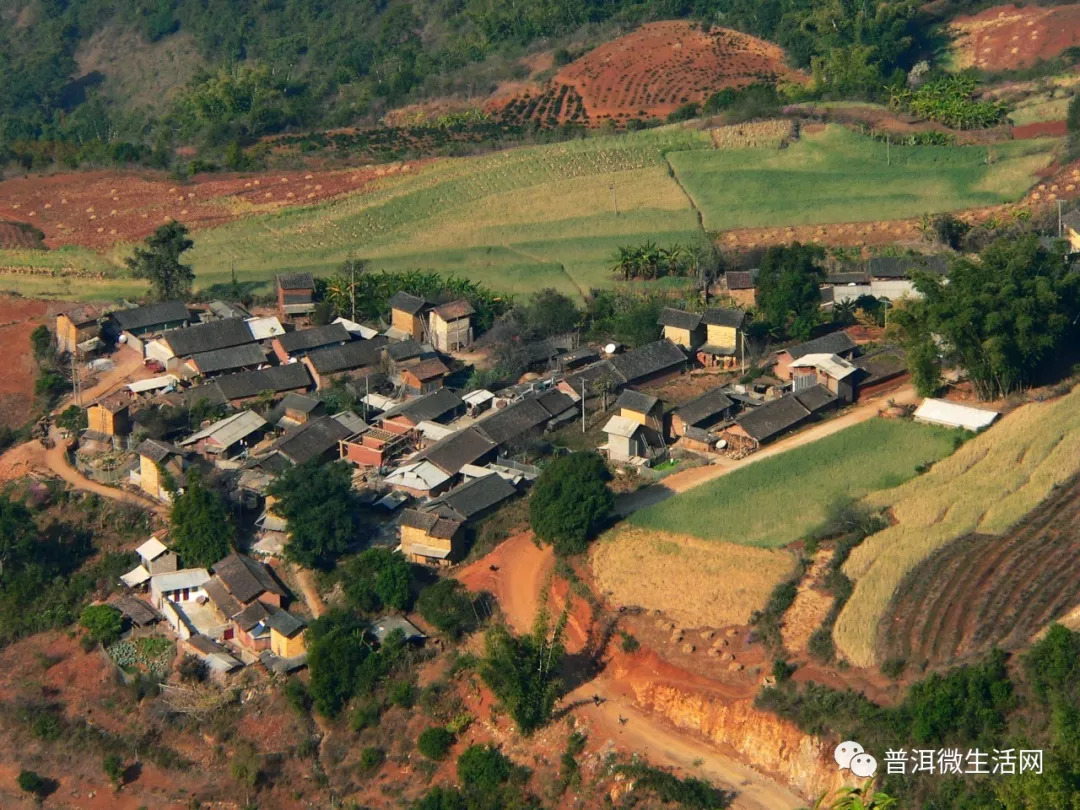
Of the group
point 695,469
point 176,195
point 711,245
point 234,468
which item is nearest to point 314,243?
point 176,195

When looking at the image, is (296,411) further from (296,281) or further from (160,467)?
(296,281)

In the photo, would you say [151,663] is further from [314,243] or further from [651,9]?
[651,9]

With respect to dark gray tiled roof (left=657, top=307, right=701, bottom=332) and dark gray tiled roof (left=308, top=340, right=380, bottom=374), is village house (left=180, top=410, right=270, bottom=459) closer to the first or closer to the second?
dark gray tiled roof (left=308, top=340, right=380, bottom=374)

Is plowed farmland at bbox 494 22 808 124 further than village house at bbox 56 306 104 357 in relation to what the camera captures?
Yes

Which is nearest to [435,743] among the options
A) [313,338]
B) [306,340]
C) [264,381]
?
[264,381]

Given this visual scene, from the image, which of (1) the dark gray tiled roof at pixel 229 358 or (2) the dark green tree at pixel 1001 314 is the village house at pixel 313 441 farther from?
(2) the dark green tree at pixel 1001 314

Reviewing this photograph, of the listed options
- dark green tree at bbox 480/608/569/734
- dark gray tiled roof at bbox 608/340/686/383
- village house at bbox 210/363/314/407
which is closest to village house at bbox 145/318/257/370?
village house at bbox 210/363/314/407
